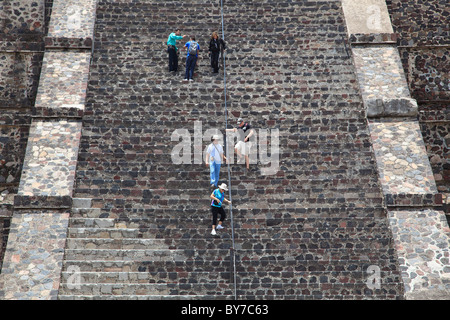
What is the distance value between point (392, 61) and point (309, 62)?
2012mm

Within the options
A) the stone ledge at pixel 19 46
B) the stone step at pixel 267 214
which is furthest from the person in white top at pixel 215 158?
the stone ledge at pixel 19 46

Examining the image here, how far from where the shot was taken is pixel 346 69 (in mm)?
16344

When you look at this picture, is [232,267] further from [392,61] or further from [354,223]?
[392,61]

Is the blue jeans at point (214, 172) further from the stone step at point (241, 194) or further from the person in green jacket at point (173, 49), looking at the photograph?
the person in green jacket at point (173, 49)

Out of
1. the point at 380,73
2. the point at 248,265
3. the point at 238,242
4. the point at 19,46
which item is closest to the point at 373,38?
the point at 380,73

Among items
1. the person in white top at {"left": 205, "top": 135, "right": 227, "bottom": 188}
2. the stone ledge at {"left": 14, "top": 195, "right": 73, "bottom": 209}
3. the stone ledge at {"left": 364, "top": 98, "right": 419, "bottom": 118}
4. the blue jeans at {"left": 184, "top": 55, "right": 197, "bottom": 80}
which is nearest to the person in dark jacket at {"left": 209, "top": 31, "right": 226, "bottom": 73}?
the blue jeans at {"left": 184, "top": 55, "right": 197, "bottom": 80}

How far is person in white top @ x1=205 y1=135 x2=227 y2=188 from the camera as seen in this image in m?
13.7

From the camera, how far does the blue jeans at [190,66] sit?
1598 cm

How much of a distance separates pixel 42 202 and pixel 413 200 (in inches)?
296

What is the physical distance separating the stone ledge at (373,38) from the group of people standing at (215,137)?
3.31m

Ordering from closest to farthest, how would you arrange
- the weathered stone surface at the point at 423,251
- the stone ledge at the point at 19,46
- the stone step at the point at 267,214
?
the weathered stone surface at the point at 423,251 < the stone step at the point at 267,214 < the stone ledge at the point at 19,46

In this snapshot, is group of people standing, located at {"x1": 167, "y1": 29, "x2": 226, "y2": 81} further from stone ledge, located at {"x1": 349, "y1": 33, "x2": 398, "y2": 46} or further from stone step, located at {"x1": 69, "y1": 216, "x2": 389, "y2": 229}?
stone step, located at {"x1": 69, "y1": 216, "x2": 389, "y2": 229}

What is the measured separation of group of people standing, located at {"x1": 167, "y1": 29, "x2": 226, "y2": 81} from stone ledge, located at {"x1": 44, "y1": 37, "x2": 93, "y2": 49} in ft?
6.76
